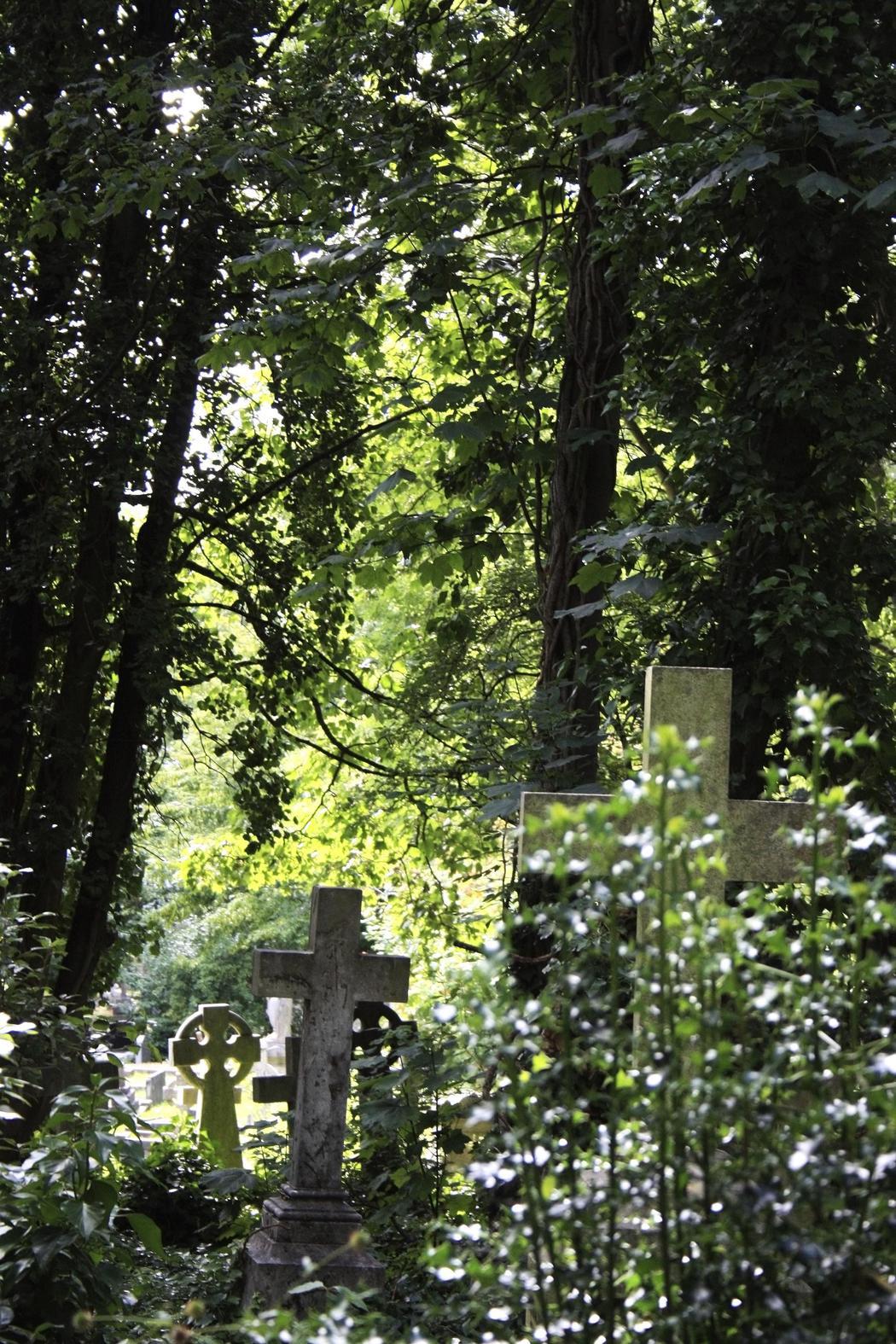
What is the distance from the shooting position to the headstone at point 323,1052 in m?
5.66

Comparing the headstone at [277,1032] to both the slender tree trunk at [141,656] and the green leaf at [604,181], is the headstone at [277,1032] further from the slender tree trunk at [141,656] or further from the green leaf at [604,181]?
the green leaf at [604,181]

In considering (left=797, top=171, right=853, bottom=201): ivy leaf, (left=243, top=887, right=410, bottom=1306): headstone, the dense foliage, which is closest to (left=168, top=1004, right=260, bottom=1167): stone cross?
the dense foliage

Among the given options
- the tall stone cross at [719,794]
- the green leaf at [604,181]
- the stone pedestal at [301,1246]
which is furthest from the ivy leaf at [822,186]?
the stone pedestal at [301,1246]

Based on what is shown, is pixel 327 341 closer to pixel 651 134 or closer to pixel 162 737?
pixel 651 134

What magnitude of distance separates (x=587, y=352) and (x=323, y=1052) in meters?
3.04

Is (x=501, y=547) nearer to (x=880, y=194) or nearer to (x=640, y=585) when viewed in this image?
(x=640, y=585)

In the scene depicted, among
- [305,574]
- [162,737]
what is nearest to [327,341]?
[162,737]

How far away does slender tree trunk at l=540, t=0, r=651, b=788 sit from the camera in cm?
578

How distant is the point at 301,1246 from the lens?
5.57 m

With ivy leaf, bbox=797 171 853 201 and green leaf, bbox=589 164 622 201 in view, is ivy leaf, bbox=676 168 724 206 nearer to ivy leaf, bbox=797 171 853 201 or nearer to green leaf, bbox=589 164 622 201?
ivy leaf, bbox=797 171 853 201

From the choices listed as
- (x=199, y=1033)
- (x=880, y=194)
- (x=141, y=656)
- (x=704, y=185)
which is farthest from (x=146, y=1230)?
(x=199, y=1033)

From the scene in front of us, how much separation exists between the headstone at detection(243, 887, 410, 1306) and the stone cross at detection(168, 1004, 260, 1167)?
530cm

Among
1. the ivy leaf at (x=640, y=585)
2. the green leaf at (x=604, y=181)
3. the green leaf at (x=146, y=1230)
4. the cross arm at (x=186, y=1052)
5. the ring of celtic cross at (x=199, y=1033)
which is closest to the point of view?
the green leaf at (x=146, y=1230)

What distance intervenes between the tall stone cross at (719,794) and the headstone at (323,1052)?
2.84 metres
